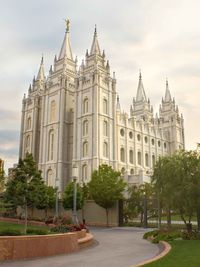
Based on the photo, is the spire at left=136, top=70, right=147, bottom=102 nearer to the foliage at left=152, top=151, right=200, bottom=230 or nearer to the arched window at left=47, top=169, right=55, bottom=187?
the arched window at left=47, top=169, right=55, bottom=187

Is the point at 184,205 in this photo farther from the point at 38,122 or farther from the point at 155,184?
the point at 38,122

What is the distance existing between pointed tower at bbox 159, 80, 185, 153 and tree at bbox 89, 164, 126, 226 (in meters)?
44.7

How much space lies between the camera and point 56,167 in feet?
186

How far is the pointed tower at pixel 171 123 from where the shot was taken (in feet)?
256

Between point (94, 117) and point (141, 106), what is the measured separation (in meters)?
29.1

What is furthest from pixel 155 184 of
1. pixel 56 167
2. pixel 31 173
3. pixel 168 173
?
pixel 56 167

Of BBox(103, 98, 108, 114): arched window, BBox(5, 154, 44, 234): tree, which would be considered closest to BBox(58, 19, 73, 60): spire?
BBox(103, 98, 108, 114): arched window

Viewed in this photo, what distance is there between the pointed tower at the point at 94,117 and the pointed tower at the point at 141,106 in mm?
21124

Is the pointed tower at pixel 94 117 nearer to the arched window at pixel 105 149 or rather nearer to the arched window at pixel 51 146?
the arched window at pixel 105 149

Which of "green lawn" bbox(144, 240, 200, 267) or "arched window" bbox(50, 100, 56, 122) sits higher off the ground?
"arched window" bbox(50, 100, 56, 122)

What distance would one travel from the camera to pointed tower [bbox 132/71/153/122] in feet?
257

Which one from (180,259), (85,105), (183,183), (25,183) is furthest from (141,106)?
(180,259)

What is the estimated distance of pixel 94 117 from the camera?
176ft

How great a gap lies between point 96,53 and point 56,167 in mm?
21877
